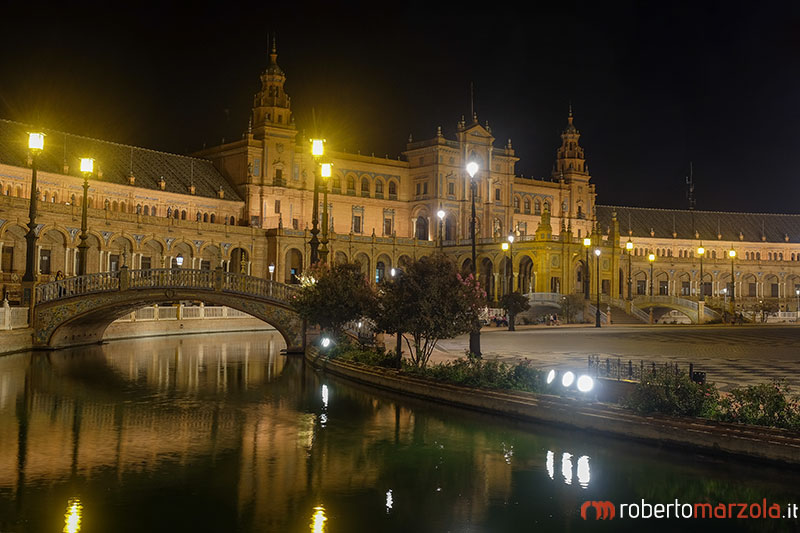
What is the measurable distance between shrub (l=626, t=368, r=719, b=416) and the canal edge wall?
0.31 m

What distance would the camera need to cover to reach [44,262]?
214 feet

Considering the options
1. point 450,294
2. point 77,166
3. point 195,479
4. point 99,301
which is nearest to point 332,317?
point 450,294

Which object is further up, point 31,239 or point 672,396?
point 31,239

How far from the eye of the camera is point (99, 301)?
37.6 m

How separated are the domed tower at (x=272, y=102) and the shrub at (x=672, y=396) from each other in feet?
255

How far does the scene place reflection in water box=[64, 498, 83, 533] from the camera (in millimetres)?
11922

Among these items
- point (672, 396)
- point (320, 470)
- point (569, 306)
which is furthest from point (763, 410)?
point (569, 306)

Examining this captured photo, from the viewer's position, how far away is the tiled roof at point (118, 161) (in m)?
72.3

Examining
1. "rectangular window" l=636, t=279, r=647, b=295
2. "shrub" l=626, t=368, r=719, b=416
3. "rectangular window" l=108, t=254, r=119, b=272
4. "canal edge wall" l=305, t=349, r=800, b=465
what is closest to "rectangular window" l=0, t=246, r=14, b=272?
"rectangular window" l=108, t=254, r=119, b=272

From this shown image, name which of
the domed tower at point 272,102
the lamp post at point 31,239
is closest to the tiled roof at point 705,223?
the domed tower at point 272,102

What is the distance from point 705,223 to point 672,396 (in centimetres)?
12237

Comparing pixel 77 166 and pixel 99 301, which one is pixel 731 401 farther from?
pixel 77 166

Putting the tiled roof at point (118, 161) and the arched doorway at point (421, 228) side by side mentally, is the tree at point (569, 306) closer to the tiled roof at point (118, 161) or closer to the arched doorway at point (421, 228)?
the arched doorway at point (421, 228)

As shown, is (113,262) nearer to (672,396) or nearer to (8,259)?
(8,259)
